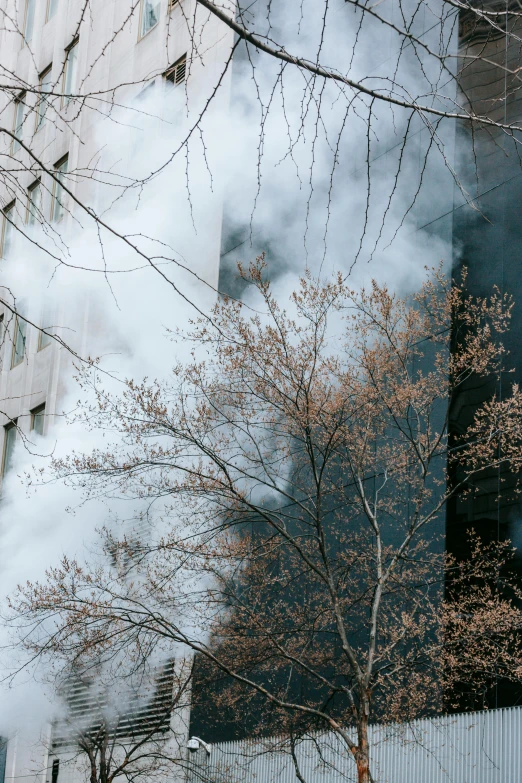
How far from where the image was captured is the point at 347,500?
1644 centimetres

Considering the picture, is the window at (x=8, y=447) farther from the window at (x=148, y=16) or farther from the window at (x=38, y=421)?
the window at (x=148, y=16)

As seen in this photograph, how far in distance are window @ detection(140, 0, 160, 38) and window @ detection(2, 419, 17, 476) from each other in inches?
454

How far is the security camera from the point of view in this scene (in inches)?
771

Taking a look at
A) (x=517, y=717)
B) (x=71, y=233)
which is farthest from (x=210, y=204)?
(x=517, y=717)

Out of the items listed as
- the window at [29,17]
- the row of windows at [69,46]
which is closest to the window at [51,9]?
the row of windows at [69,46]

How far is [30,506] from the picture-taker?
2806 centimetres

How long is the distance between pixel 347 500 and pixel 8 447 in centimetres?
1761

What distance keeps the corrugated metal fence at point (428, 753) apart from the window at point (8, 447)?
15688 mm

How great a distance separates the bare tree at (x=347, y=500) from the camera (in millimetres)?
14367

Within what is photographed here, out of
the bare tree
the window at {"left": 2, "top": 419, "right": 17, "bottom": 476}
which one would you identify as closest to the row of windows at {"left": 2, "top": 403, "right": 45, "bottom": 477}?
the window at {"left": 2, "top": 419, "right": 17, "bottom": 476}

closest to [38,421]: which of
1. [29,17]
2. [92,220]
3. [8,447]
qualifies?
[8,447]

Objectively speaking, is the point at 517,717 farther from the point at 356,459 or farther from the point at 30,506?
the point at 30,506

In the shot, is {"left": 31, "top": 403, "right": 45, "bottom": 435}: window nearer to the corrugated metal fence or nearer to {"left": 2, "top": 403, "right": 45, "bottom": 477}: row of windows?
{"left": 2, "top": 403, "right": 45, "bottom": 477}: row of windows

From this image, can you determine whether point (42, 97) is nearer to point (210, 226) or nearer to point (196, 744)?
point (196, 744)
